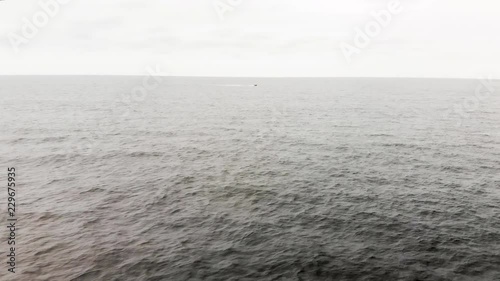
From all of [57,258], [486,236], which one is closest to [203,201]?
[57,258]

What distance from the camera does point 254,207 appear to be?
35156 mm

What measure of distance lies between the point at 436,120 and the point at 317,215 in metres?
75.8

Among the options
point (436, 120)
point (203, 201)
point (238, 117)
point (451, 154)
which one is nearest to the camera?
point (203, 201)

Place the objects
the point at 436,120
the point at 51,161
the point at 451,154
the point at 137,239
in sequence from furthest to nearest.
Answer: the point at 436,120
the point at 451,154
the point at 51,161
the point at 137,239

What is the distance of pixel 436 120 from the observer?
9081cm

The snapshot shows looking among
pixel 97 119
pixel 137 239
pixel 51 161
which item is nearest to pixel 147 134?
pixel 51 161

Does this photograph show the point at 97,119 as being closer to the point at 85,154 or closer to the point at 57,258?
the point at 85,154

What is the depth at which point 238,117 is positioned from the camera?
101875 mm

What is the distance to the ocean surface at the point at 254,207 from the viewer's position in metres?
24.5

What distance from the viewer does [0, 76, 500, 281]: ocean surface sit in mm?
24547

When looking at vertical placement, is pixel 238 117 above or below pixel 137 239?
above

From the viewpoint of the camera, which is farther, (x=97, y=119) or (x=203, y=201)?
(x=97, y=119)

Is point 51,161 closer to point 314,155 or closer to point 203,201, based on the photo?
point 203,201

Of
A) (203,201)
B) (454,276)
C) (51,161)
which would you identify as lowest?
(454,276)
